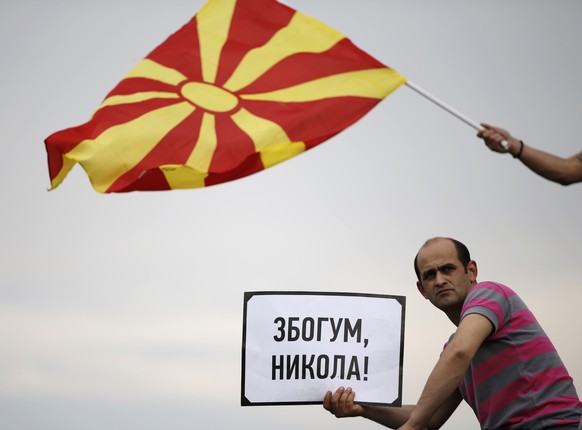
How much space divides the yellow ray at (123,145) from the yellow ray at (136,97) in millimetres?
108

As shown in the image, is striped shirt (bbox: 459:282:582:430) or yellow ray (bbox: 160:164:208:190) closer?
striped shirt (bbox: 459:282:582:430)

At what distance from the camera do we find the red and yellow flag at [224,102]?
6234 mm

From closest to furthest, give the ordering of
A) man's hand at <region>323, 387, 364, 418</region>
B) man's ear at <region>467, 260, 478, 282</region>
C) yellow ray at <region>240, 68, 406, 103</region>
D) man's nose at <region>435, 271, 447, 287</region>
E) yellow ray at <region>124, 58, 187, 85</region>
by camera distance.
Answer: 1. man's nose at <region>435, 271, 447, 287</region>
2. man's ear at <region>467, 260, 478, 282</region>
3. yellow ray at <region>240, 68, 406, 103</region>
4. man's hand at <region>323, 387, 364, 418</region>
5. yellow ray at <region>124, 58, 187, 85</region>

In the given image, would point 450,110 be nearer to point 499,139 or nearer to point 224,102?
point 499,139

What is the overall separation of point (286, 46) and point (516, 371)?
→ 274 cm

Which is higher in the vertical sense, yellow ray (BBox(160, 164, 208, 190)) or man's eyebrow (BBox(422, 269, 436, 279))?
yellow ray (BBox(160, 164, 208, 190))

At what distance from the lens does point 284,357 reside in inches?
259

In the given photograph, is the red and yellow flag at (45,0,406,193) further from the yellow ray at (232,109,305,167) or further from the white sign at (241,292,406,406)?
the white sign at (241,292,406,406)

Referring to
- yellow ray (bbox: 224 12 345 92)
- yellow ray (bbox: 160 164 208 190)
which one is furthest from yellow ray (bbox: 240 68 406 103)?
yellow ray (bbox: 160 164 208 190)

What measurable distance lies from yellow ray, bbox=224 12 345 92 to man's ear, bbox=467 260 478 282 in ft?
5.84

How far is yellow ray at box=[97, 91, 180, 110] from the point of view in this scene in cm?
660

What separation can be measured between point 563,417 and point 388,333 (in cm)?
173

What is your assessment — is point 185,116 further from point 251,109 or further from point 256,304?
point 256,304

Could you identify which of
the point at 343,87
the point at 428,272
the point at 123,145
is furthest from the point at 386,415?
the point at 123,145
